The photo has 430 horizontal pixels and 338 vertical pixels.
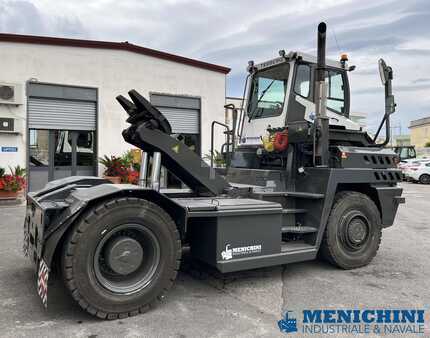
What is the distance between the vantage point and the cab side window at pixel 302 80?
19.7 ft

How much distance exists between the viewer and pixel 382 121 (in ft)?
20.6

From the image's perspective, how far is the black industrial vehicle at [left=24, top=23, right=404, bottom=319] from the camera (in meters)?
3.92

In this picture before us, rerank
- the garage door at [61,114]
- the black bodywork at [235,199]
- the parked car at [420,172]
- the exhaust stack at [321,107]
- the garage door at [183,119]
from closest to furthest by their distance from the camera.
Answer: the black bodywork at [235,199] → the exhaust stack at [321,107] → the garage door at [61,114] → the garage door at [183,119] → the parked car at [420,172]

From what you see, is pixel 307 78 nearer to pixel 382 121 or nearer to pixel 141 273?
pixel 382 121

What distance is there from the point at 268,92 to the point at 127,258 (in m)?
3.66

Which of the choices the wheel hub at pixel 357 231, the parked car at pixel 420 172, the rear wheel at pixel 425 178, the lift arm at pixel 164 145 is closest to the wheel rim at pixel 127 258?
the lift arm at pixel 164 145

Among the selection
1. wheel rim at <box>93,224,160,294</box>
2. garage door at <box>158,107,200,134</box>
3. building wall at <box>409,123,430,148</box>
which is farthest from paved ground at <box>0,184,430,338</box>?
building wall at <box>409,123,430,148</box>

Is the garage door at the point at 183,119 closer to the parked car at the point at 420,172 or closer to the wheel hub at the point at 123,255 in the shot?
the wheel hub at the point at 123,255

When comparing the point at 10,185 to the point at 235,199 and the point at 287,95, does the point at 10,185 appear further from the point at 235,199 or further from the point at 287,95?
the point at 287,95

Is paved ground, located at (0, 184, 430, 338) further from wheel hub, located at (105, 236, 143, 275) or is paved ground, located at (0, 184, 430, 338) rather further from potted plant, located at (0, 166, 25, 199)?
potted plant, located at (0, 166, 25, 199)

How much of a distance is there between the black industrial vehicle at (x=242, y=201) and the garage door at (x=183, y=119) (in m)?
8.71

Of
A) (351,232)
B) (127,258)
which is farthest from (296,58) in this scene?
(127,258)

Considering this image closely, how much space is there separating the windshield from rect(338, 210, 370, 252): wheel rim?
71.8 inches

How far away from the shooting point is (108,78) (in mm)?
13984
